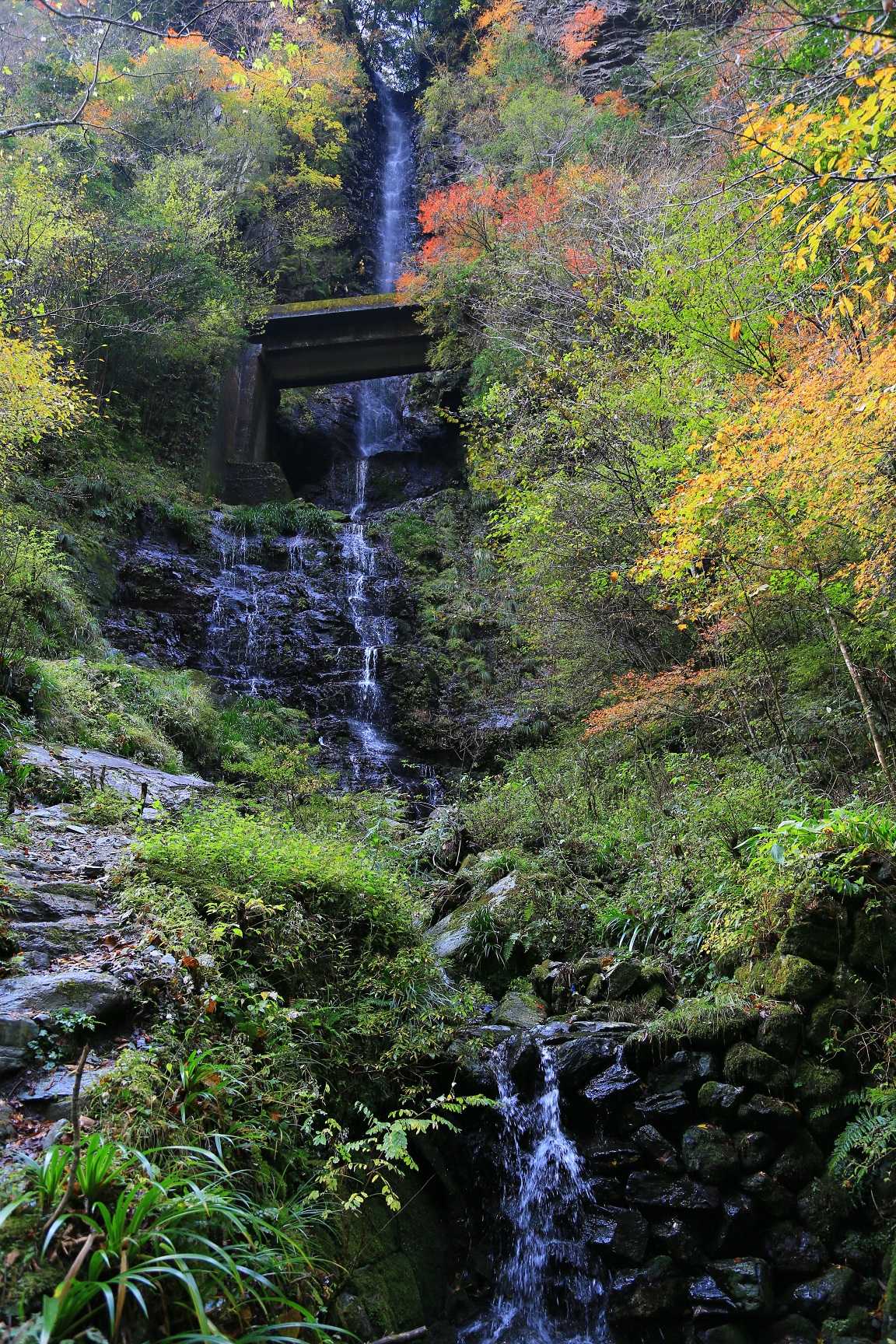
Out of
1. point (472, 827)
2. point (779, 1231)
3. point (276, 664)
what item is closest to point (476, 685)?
point (276, 664)

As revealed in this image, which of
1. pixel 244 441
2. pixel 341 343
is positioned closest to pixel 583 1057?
pixel 244 441

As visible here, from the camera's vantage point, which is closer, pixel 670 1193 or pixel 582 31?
pixel 670 1193

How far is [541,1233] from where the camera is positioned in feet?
14.7

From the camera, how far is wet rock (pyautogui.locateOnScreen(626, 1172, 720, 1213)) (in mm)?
4246

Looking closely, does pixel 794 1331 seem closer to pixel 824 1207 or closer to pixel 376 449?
pixel 824 1207

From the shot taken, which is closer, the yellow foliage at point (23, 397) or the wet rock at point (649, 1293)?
the wet rock at point (649, 1293)

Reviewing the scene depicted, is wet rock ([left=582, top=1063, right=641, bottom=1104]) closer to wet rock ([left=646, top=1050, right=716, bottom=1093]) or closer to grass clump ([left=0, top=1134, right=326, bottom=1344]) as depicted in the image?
wet rock ([left=646, top=1050, right=716, bottom=1093])

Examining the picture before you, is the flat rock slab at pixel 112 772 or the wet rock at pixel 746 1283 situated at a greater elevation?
the flat rock slab at pixel 112 772

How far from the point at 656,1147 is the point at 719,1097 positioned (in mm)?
461

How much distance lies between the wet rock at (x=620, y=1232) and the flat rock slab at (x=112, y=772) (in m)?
3.99

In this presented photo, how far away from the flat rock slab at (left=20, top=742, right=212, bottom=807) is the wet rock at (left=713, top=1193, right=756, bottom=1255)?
4.49 m

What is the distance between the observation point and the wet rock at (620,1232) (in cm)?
422

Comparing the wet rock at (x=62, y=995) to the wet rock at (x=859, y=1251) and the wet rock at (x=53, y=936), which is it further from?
the wet rock at (x=859, y=1251)

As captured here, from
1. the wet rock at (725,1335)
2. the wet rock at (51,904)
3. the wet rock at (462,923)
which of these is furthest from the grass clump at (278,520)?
the wet rock at (725,1335)
